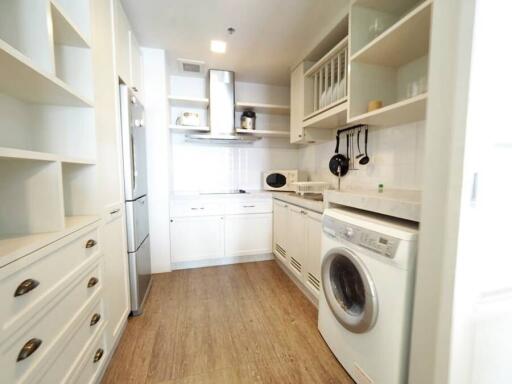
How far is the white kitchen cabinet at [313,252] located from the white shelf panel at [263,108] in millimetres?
1547

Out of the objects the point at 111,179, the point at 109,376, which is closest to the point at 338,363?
the point at 109,376

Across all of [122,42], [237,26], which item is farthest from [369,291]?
[122,42]

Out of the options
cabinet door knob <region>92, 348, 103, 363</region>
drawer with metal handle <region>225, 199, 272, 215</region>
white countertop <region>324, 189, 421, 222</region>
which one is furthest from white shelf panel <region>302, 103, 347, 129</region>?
cabinet door knob <region>92, 348, 103, 363</region>

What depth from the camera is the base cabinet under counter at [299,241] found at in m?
1.82

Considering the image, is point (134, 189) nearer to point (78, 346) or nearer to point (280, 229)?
point (78, 346)

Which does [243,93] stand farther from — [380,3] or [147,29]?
[380,3]

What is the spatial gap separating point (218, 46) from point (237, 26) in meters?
0.36

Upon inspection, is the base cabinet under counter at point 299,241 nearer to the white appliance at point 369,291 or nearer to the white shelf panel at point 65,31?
the white appliance at point 369,291

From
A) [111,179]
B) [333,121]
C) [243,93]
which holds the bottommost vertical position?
[111,179]

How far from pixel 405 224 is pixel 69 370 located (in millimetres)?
1577

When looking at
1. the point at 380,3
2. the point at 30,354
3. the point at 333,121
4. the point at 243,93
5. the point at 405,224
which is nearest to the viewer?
the point at 30,354

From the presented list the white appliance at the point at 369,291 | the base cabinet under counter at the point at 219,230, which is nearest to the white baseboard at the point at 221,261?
the base cabinet under counter at the point at 219,230

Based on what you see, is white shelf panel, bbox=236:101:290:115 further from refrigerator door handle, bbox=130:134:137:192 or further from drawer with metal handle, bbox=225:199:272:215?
refrigerator door handle, bbox=130:134:137:192

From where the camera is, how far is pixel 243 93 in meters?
3.09
